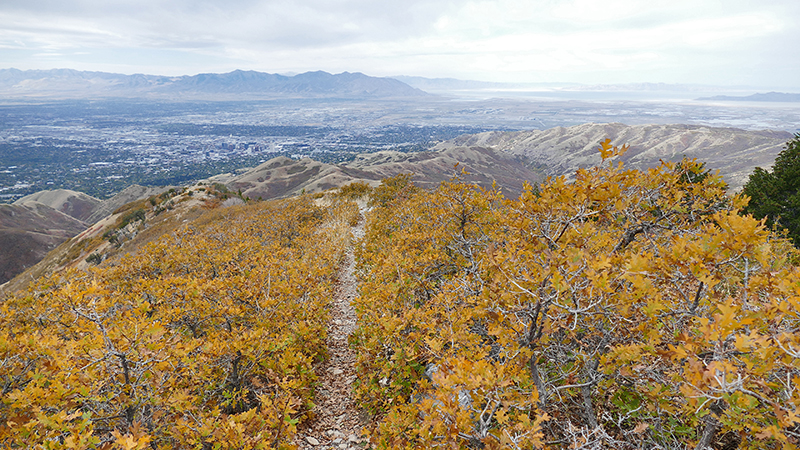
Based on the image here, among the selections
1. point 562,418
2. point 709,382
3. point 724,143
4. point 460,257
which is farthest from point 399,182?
point 724,143

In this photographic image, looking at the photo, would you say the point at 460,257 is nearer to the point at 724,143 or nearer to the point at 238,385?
the point at 238,385

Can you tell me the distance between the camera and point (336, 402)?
9.31 metres

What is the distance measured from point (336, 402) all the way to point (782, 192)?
3025cm

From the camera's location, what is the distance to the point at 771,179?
907 inches

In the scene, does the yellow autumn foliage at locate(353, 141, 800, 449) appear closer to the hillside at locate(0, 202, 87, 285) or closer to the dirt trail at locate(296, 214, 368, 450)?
the dirt trail at locate(296, 214, 368, 450)

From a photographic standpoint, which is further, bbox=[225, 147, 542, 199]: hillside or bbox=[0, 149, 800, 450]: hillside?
bbox=[225, 147, 542, 199]: hillside

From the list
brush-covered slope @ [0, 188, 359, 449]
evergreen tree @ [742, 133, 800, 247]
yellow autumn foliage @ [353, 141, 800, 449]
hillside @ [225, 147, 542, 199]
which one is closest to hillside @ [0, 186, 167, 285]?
hillside @ [225, 147, 542, 199]

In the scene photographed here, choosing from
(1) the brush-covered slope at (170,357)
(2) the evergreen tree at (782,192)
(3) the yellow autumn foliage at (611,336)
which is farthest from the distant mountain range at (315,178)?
(3) the yellow autumn foliage at (611,336)

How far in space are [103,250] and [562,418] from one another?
48.5 meters

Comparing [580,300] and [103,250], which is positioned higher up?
[580,300]

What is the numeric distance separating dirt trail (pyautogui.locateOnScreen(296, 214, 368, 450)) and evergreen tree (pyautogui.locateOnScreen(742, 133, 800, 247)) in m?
24.3

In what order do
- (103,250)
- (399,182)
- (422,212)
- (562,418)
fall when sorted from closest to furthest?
1. (562,418)
2. (422,212)
3. (399,182)
4. (103,250)

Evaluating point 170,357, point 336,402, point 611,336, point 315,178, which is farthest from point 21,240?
point 611,336

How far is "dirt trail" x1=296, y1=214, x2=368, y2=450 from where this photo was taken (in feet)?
25.8
